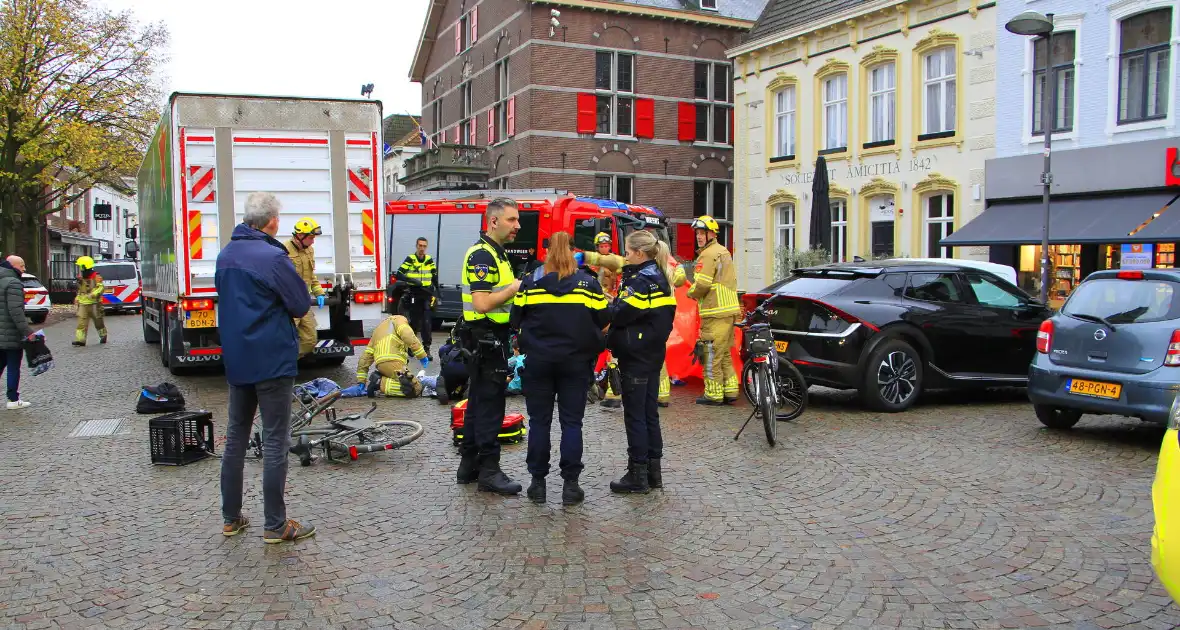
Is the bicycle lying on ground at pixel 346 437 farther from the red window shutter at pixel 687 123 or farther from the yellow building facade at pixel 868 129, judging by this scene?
the red window shutter at pixel 687 123

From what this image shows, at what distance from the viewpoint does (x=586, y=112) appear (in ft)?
106

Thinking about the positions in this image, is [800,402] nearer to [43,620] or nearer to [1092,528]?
[1092,528]

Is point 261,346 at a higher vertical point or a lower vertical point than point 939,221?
lower

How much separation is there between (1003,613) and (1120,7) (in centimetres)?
1740

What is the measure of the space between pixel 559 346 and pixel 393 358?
16.8 ft

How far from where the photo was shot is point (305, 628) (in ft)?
13.3

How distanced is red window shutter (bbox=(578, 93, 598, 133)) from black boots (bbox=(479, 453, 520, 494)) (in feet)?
88.5

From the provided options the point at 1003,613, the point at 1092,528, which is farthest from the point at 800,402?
the point at 1003,613

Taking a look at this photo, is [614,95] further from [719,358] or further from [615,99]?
[719,358]

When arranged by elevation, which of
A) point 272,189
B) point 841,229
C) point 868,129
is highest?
point 868,129

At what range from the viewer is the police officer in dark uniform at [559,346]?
5.83 metres

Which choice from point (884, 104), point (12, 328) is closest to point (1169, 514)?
point (12, 328)

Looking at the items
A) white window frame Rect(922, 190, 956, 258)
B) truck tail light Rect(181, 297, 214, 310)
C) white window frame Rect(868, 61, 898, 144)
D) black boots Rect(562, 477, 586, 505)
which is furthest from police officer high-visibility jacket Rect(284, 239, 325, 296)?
Result: white window frame Rect(868, 61, 898, 144)

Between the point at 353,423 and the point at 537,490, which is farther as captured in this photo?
the point at 353,423
